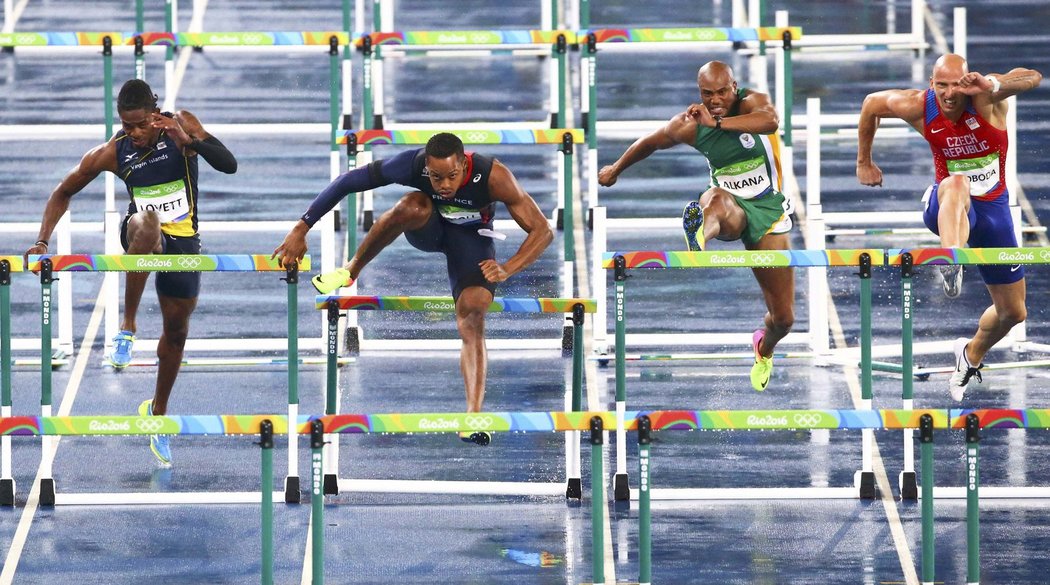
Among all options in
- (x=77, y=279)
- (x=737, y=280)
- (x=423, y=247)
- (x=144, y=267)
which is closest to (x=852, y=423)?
(x=423, y=247)

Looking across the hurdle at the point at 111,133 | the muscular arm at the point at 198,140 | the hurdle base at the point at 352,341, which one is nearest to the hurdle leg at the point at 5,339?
the muscular arm at the point at 198,140

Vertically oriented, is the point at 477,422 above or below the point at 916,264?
below

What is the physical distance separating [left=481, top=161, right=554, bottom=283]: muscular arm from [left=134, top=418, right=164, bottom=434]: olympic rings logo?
2.08 metres

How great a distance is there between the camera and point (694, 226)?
11094 mm

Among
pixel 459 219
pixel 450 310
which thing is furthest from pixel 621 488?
pixel 459 219

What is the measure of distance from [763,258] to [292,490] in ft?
9.25

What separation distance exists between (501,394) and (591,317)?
56.2 inches

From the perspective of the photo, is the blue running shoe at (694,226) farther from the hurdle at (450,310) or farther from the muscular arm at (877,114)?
the muscular arm at (877,114)

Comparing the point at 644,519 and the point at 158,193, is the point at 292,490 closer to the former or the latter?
the point at 158,193

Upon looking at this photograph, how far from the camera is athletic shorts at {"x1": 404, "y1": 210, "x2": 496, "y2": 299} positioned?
1089 cm

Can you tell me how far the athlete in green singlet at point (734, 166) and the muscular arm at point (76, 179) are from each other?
2555 millimetres

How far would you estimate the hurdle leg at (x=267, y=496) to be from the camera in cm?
917

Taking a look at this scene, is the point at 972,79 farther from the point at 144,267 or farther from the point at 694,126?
the point at 144,267

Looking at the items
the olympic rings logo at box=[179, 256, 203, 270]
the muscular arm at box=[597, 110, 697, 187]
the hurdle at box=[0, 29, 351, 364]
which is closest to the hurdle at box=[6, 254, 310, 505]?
the olympic rings logo at box=[179, 256, 203, 270]
